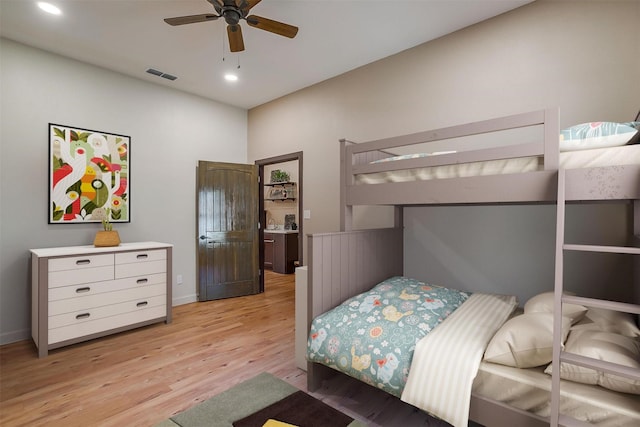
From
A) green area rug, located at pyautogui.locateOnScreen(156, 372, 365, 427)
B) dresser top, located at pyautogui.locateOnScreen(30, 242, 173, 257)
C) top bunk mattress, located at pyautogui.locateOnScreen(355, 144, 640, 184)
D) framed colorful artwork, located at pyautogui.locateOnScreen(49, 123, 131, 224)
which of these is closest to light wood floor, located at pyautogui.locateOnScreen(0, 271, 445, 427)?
green area rug, located at pyautogui.locateOnScreen(156, 372, 365, 427)

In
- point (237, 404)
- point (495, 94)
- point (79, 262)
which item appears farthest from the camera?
point (79, 262)

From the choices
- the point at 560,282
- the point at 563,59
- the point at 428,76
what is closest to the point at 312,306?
the point at 560,282

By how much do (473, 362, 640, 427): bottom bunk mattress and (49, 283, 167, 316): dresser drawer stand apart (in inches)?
121

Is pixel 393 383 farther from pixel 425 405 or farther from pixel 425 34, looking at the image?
pixel 425 34

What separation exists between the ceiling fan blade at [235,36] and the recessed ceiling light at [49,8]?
1.46 meters

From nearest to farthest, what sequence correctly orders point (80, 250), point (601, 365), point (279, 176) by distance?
point (601, 365)
point (80, 250)
point (279, 176)

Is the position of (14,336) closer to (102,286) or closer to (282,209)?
(102,286)

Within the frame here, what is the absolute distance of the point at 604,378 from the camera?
3.89 ft

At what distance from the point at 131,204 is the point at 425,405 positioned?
3631 millimetres

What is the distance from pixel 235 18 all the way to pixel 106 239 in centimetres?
248

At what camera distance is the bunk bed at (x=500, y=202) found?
3.95 ft

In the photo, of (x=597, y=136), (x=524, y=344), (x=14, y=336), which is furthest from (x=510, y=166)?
(x=14, y=336)

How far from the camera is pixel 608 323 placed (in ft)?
5.09

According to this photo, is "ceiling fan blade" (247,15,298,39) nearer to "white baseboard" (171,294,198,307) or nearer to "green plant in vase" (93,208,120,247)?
"green plant in vase" (93,208,120,247)
